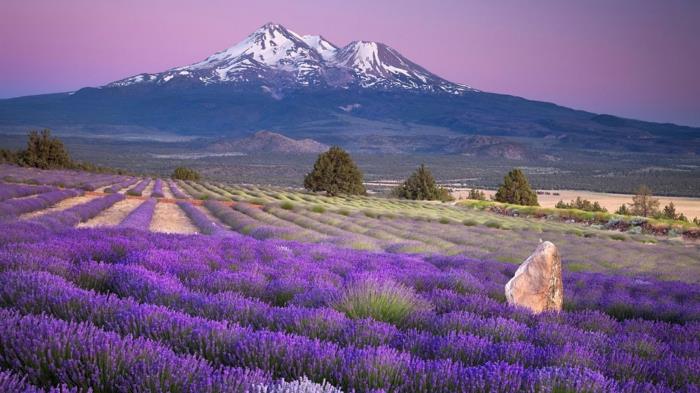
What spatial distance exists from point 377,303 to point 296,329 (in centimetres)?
109

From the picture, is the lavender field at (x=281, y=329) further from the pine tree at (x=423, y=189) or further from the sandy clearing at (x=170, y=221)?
the pine tree at (x=423, y=189)

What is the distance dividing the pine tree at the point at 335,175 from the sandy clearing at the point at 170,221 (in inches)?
999

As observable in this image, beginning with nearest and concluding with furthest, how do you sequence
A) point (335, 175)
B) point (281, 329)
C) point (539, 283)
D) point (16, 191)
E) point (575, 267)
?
point (281, 329)
point (539, 283)
point (575, 267)
point (16, 191)
point (335, 175)

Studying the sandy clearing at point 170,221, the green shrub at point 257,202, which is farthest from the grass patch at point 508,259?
the green shrub at point 257,202

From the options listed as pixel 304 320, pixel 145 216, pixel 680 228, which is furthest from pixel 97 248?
pixel 680 228

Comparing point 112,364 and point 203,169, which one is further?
point 203,169

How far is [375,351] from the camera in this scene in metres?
3.00

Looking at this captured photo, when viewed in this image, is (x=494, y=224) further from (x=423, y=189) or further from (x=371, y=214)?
(x=423, y=189)

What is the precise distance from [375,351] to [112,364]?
1.28 metres

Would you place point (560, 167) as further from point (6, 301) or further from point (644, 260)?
point (6, 301)

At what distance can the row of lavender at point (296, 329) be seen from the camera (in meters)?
2.74

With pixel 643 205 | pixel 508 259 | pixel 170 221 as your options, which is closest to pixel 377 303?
pixel 508 259

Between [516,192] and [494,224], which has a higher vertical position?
[516,192]

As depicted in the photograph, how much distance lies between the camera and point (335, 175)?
170ft
